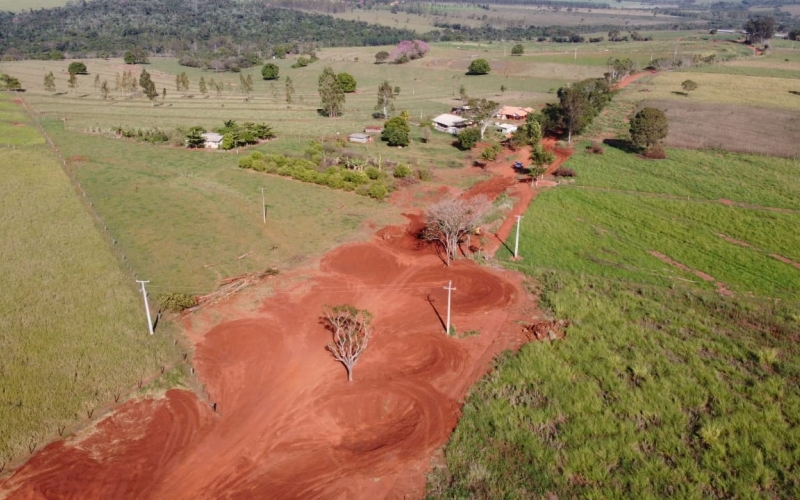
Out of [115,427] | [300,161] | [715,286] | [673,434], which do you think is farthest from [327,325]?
[300,161]

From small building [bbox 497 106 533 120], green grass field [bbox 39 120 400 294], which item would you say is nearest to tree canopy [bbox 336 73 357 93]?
small building [bbox 497 106 533 120]

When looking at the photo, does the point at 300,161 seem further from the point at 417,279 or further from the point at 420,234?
the point at 417,279

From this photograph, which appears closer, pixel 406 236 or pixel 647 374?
pixel 647 374

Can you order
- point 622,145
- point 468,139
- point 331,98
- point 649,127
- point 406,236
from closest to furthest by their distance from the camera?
point 406,236 → point 649,127 → point 468,139 → point 622,145 → point 331,98

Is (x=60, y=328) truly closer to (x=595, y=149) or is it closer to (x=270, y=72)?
(x=595, y=149)

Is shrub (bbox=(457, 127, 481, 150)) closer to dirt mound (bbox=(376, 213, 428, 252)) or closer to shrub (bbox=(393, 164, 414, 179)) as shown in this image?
shrub (bbox=(393, 164, 414, 179))

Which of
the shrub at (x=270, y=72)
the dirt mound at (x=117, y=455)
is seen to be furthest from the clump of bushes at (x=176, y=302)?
the shrub at (x=270, y=72)

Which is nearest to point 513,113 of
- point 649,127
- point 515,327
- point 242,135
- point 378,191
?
point 649,127
